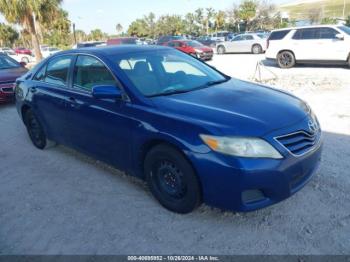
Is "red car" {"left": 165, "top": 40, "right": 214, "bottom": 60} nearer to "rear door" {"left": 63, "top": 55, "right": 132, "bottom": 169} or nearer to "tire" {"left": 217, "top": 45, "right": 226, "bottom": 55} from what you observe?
"tire" {"left": 217, "top": 45, "right": 226, "bottom": 55}

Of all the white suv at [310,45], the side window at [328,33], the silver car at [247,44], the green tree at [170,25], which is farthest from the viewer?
the green tree at [170,25]

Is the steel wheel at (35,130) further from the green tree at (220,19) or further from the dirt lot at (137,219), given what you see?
the green tree at (220,19)

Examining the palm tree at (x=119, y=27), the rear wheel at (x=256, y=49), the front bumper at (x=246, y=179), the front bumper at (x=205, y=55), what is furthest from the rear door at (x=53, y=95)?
the palm tree at (x=119, y=27)

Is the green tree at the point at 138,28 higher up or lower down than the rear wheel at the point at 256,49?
higher up

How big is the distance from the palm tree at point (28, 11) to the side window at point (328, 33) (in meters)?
15.8

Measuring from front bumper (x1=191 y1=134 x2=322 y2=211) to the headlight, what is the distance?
41 millimetres

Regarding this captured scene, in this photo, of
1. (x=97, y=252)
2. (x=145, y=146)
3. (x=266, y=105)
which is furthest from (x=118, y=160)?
(x=266, y=105)

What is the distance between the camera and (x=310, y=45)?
12.6 meters

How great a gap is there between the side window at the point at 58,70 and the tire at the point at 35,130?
81 centimetres

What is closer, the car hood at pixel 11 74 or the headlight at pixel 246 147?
the headlight at pixel 246 147

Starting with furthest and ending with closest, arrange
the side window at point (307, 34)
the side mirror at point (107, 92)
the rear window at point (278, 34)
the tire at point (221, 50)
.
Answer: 1. the tire at point (221, 50)
2. the rear window at point (278, 34)
3. the side window at point (307, 34)
4. the side mirror at point (107, 92)

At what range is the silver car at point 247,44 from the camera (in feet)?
71.2

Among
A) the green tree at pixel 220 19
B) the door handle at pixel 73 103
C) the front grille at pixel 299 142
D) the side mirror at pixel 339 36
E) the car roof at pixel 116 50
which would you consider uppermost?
the green tree at pixel 220 19

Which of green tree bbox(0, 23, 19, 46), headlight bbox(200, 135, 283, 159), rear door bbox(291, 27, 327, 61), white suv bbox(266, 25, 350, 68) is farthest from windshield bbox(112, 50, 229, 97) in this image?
green tree bbox(0, 23, 19, 46)
